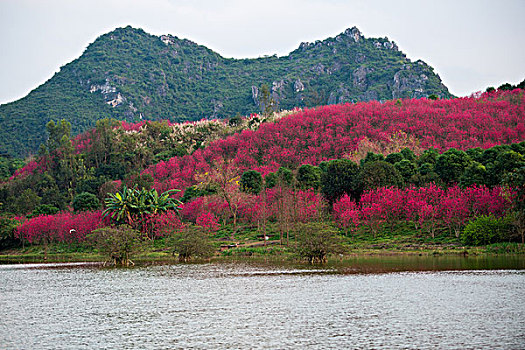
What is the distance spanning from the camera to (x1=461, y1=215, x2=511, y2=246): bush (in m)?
52.9

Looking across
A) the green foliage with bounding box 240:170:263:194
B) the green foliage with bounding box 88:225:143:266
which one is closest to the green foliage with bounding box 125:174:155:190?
the green foliage with bounding box 240:170:263:194

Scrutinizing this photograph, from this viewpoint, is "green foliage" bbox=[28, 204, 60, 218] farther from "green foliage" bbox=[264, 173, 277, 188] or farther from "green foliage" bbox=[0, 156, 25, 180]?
"green foliage" bbox=[0, 156, 25, 180]

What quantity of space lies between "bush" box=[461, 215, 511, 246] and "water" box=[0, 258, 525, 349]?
15810 mm

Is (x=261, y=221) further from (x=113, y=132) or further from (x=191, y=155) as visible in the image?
(x=113, y=132)

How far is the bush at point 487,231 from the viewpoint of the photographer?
52.9 metres

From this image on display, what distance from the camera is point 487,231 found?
5328cm

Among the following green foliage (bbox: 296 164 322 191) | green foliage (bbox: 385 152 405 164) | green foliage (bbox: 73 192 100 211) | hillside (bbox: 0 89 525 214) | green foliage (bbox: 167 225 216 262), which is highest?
hillside (bbox: 0 89 525 214)

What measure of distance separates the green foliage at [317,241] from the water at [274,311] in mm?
5259

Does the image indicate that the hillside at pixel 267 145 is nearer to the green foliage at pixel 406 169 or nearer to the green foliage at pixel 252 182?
the green foliage at pixel 406 169

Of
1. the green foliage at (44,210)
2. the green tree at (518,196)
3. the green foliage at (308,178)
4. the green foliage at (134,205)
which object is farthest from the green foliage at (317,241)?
the green foliage at (44,210)

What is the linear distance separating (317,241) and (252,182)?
3756cm

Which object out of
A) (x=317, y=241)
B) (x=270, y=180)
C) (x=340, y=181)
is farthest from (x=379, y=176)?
(x=317, y=241)

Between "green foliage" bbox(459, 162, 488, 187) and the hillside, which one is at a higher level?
the hillside

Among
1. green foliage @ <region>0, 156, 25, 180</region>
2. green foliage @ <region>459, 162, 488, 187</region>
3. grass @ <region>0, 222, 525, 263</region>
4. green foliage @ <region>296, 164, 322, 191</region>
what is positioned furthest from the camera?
green foliage @ <region>0, 156, 25, 180</region>
